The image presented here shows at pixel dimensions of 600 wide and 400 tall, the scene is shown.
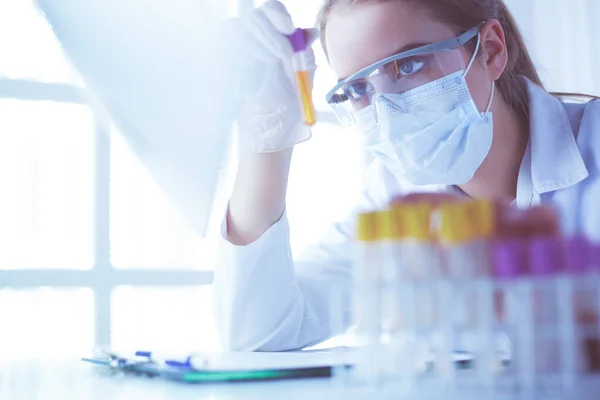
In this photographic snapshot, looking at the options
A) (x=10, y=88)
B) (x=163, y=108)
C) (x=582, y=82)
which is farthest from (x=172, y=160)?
(x=582, y=82)

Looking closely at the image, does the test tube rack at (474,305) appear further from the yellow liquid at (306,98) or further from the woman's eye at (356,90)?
the woman's eye at (356,90)

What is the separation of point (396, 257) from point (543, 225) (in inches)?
4.9

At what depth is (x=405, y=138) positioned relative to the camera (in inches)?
49.8

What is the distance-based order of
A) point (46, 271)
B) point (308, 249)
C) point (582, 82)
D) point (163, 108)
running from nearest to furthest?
point (163, 108) → point (308, 249) → point (46, 271) → point (582, 82)

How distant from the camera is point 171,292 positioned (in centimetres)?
265

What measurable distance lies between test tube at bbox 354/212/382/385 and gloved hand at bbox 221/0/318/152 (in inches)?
17.3

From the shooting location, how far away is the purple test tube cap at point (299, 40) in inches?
38.3

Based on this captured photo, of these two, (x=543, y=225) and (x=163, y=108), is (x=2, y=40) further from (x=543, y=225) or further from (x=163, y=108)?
(x=543, y=225)

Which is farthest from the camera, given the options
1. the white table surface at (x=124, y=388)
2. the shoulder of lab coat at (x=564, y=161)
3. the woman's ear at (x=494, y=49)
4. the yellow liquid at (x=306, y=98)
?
the woman's ear at (x=494, y=49)

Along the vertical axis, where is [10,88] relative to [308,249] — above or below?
above

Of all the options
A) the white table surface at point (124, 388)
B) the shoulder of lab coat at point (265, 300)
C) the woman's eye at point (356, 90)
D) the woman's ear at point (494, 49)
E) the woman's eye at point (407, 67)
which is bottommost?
the white table surface at point (124, 388)

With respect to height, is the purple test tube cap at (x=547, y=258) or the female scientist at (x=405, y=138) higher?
the female scientist at (x=405, y=138)

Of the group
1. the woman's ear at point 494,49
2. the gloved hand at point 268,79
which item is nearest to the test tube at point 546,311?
the gloved hand at point 268,79

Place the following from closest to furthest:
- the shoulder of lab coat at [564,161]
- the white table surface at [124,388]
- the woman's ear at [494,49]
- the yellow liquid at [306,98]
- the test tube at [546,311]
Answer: the test tube at [546,311] < the white table surface at [124,388] < the yellow liquid at [306,98] < the shoulder of lab coat at [564,161] < the woman's ear at [494,49]
